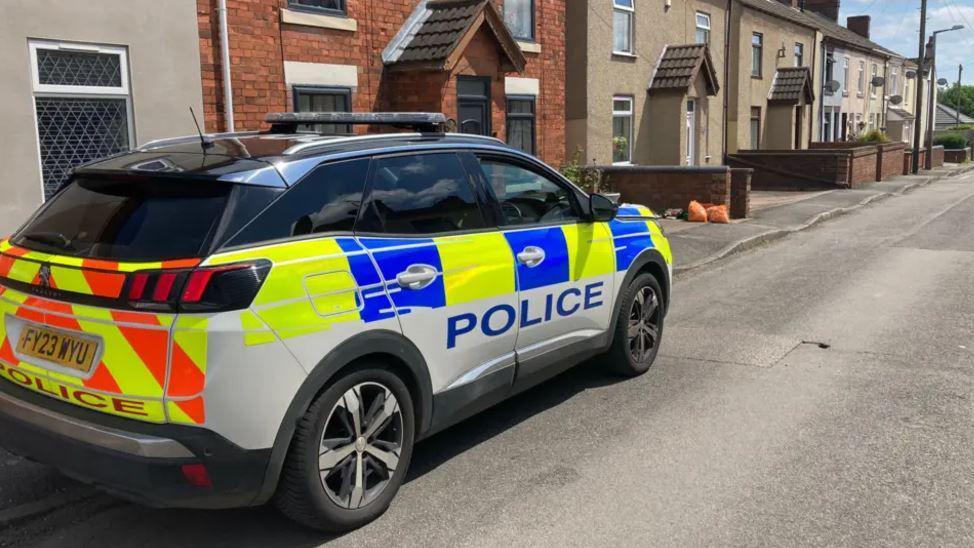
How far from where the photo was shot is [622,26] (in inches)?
739

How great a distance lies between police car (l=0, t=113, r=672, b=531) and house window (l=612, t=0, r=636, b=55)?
1478cm

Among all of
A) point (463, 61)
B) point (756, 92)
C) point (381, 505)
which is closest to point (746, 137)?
point (756, 92)

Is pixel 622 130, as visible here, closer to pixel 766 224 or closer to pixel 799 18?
pixel 766 224

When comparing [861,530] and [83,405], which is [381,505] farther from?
[861,530]

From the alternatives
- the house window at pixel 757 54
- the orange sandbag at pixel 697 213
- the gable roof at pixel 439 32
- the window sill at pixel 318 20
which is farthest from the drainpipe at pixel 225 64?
the house window at pixel 757 54

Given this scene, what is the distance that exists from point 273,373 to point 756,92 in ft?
90.7

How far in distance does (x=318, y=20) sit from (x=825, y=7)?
41.1 m

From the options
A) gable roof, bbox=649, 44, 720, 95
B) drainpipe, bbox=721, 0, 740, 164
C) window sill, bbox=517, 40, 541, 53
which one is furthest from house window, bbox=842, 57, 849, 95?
window sill, bbox=517, 40, 541, 53

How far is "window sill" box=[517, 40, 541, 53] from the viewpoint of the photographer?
49.1ft

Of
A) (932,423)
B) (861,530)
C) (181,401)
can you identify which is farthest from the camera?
(932,423)

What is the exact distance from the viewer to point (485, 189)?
15.1 feet

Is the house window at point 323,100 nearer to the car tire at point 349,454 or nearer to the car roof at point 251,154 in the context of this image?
the car roof at point 251,154

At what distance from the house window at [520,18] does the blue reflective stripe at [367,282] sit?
11919 millimetres

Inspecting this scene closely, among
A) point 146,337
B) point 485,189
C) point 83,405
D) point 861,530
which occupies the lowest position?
point 861,530
